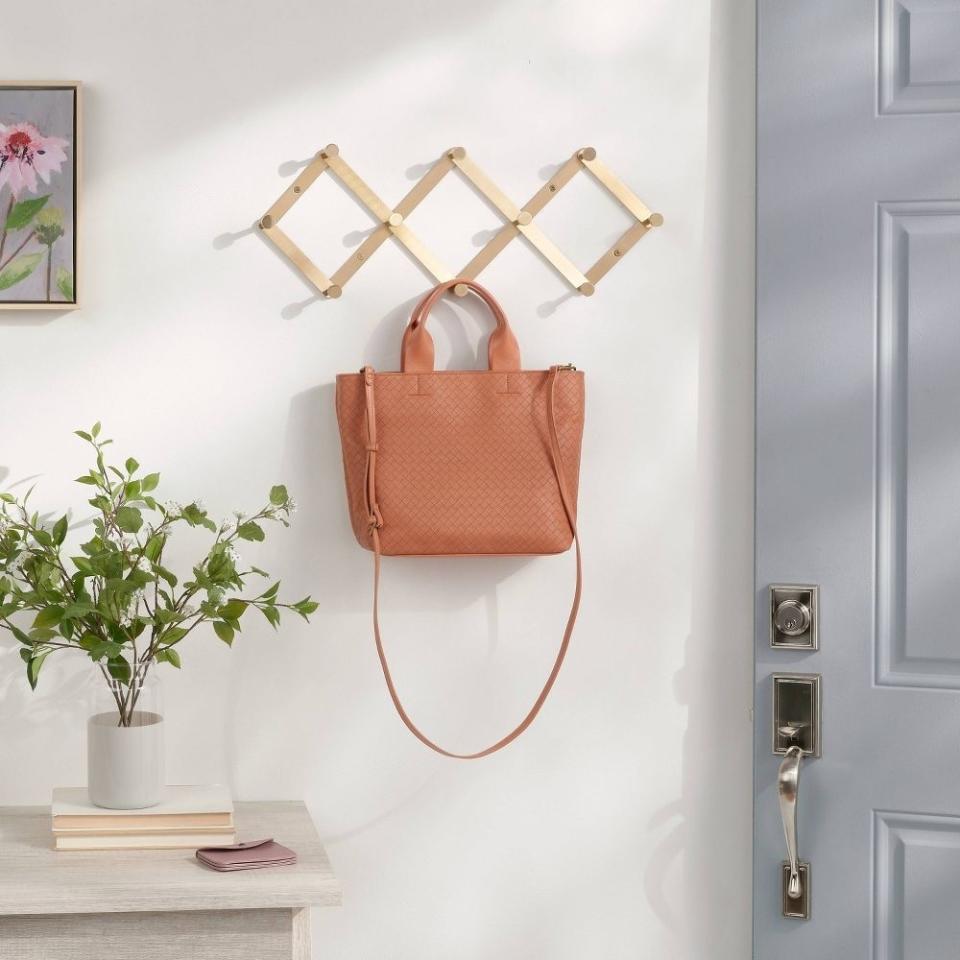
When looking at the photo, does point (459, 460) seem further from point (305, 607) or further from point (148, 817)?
point (148, 817)

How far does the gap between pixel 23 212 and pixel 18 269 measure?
0.28 ft

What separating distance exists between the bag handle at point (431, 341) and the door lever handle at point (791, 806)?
72 centimetres

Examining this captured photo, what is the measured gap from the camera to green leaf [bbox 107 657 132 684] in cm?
148

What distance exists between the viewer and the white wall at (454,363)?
168cm

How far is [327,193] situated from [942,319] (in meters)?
0.95

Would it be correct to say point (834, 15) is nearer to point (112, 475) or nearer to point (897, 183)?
point (897, 183)

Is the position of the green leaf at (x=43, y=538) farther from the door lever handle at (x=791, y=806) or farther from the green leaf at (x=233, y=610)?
the door lever handle at (x=791, y=806)

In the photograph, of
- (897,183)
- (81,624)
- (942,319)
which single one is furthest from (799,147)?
(81,624)

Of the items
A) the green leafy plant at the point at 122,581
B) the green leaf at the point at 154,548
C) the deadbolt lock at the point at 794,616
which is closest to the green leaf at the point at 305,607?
the green leafy plant at the point at 122,581

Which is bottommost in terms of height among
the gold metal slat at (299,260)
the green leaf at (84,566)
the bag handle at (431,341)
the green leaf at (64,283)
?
the green leaf at (84,566)

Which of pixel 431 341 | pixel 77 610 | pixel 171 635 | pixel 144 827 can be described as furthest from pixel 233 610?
pixel 431 341

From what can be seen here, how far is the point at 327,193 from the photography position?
170cm

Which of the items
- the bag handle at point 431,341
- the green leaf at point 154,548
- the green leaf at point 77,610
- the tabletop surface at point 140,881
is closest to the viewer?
the tabletop surface at point 140,881

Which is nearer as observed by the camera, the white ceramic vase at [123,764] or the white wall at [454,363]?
the white ceramic vase at [123,764]
